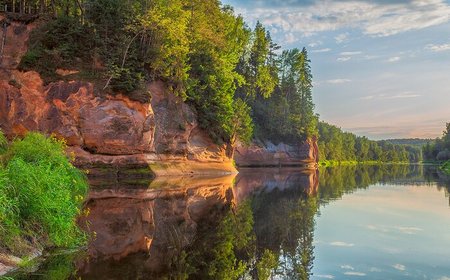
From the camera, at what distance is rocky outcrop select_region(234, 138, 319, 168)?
254 ft

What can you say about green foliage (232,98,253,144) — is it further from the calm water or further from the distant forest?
the calm water

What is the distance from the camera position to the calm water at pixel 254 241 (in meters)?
10.6

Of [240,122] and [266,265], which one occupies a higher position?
[240,122]

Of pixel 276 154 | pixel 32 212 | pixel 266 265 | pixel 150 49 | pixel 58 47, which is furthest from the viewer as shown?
pixel 276 154

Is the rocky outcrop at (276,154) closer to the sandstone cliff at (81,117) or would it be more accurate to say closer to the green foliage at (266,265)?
the sandstone cliff at (81,117)

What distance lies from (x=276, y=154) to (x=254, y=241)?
72.3 m

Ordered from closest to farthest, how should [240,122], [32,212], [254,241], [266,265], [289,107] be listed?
[32,212] → [266,265] → [254,241] → [240,122] → [289,107]

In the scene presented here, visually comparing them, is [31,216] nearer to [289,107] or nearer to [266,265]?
[266,265]

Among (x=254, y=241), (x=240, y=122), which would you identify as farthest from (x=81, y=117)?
(x=240, y=122)

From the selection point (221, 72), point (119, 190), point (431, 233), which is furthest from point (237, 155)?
point (431, 233)

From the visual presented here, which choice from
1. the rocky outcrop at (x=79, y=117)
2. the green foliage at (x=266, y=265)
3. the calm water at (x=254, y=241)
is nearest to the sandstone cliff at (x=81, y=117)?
the rocky outcrop at (x=79, y=117)

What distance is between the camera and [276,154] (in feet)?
283

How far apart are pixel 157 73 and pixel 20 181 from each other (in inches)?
1385

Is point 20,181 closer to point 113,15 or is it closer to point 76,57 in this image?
point 76,57
